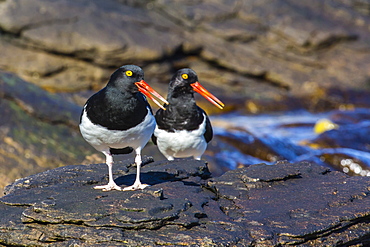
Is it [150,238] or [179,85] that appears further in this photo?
[179,85]

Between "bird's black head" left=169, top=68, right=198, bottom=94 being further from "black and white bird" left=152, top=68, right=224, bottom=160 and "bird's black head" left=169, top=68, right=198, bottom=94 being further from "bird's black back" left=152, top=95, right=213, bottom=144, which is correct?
"bird's black back" left=152, top=95, right=213, bottom=144

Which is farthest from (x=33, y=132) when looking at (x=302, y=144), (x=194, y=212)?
(x=302, y=144)

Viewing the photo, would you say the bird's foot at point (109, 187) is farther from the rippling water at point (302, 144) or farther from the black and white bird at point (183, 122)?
the rippling water at point (302, 144)

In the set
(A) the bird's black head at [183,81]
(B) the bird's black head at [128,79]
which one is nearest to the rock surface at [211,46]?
(A) the bird's black head at [183,81]

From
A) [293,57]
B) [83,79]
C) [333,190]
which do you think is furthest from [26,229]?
[293,57]

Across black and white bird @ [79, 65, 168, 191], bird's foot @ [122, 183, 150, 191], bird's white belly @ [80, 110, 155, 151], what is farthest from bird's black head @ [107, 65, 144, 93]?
bird's foot @ [122, 183, 150, 191]

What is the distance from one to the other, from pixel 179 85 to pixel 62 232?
10.4 ft

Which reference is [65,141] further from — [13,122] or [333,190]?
[333,190]

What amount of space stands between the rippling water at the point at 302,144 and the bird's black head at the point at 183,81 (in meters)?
2.88

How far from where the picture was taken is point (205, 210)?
458 cm

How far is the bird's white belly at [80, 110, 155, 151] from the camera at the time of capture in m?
4.65

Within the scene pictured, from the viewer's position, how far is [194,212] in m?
4.39

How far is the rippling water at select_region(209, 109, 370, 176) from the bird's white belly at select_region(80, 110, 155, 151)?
472cm

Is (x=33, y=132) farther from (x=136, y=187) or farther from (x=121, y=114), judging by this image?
(x=121, y=114)
